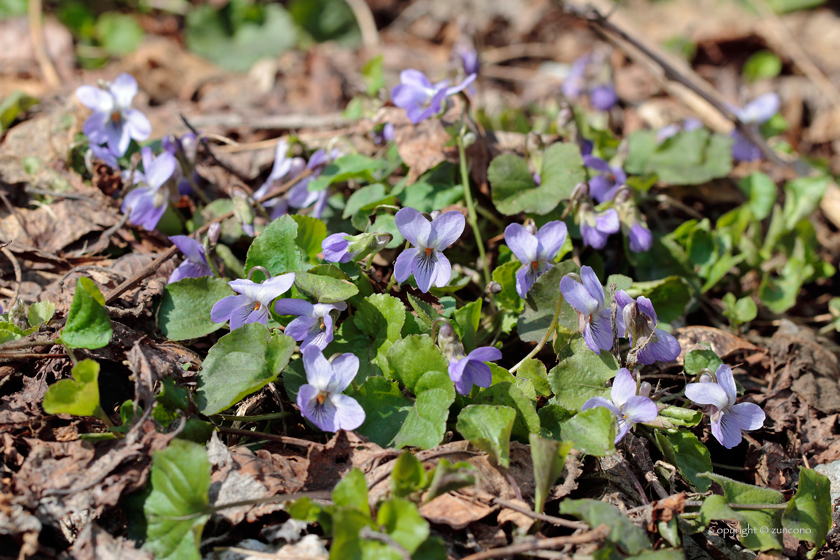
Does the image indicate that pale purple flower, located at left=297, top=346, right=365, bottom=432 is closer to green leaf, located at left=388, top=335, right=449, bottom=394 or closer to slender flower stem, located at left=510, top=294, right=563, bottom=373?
green leaf, located at left=388, top=335, right=449, bottom=394

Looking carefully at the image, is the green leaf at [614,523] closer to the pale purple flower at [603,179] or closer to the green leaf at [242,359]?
the green leaf at [242,359]

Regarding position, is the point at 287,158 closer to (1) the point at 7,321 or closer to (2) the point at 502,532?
(1) the point at 7,321

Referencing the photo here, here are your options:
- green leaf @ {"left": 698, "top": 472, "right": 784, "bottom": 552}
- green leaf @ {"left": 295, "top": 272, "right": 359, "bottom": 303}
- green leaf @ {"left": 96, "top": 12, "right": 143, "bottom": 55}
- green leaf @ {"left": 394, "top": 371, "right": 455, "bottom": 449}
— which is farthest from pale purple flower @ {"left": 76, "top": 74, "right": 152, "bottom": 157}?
green leaf @ {"left": 96, "top": 12, "right": 143, "bottom": 55}

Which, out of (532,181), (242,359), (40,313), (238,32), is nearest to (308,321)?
(242,359)

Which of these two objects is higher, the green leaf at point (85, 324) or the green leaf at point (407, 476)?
the green leaf at point (85, 324)

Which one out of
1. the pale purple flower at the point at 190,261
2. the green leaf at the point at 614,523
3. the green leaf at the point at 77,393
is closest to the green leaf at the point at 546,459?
the green leaf at the point at 614,523

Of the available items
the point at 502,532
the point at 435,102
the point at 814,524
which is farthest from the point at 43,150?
the point at 814,524

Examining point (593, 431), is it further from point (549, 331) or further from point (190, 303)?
point (190, 303)

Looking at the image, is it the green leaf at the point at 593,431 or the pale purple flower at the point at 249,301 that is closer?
the green leaf at the point at 593,431
